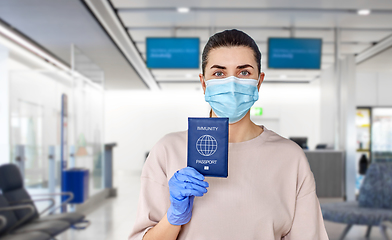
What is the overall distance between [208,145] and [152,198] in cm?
30

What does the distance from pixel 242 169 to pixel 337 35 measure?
5.90 m

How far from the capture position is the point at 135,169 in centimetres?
1237

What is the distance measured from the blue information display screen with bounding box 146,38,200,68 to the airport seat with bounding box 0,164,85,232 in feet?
8.99

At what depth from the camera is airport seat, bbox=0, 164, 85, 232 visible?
3365 mm

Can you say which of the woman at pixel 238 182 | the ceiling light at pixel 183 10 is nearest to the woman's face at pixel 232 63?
the woman at pixel 238 182

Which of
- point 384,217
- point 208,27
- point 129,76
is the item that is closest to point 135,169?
point 129,76

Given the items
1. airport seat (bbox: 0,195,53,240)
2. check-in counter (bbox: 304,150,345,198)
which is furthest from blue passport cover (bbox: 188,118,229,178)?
check-in counter (bbox: 304,150,345,198)

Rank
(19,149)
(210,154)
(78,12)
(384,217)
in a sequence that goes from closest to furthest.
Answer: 1. (210,154)
2. (384,217)
3. (78,12)
4. (19,149)

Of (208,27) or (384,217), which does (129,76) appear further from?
(384,217)

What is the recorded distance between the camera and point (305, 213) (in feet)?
3.59

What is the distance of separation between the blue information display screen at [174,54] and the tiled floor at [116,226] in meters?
2.54

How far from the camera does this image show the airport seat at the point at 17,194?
132 inches

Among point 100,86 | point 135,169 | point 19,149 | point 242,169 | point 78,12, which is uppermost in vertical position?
point 78,12

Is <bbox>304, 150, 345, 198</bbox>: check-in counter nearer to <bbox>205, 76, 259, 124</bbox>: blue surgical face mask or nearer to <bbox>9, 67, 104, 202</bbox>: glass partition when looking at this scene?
<bbox>9, 67, 104, 202</bbox>: glass partition
